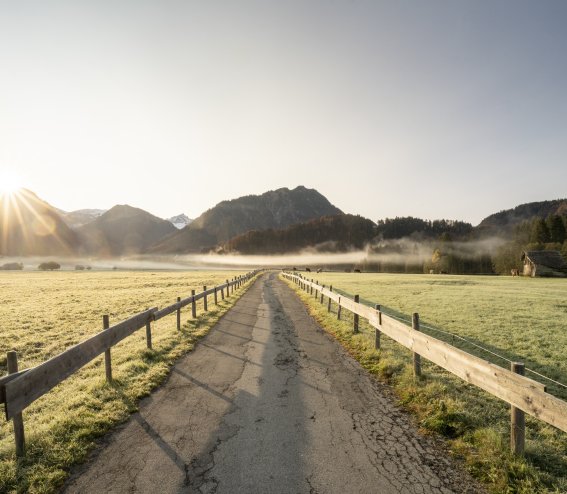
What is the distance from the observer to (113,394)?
676 cm

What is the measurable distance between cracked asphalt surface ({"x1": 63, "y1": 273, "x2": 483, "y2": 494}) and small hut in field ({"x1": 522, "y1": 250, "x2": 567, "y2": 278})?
261ft

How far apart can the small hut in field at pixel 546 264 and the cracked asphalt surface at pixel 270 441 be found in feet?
261

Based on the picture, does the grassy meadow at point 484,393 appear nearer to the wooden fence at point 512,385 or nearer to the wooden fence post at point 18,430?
the wooden fence at point 512,385

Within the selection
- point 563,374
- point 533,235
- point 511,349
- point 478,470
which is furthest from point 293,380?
point 533,235

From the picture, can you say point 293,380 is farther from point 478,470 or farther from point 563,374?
point 563,374

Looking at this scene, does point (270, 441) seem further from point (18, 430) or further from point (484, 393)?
point (484, 393)

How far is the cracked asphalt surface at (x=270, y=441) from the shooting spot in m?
3.97

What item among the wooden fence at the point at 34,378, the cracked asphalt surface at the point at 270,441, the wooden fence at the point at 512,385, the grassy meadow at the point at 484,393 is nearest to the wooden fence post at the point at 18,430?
the wooden fence at the point at 34,378

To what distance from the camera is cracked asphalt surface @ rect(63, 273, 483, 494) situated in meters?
3.97

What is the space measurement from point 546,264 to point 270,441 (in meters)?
85.0

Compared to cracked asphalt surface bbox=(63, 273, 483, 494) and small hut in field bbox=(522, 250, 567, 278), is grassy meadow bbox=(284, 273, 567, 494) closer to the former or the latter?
cracked asphalt surface bbox=(63, 273, 483, 494)

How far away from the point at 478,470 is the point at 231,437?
349 cm

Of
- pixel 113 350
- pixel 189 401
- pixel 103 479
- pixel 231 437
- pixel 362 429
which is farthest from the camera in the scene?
pixel 113 350

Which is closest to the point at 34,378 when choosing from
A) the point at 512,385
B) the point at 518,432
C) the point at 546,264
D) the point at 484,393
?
the point at 512,385
